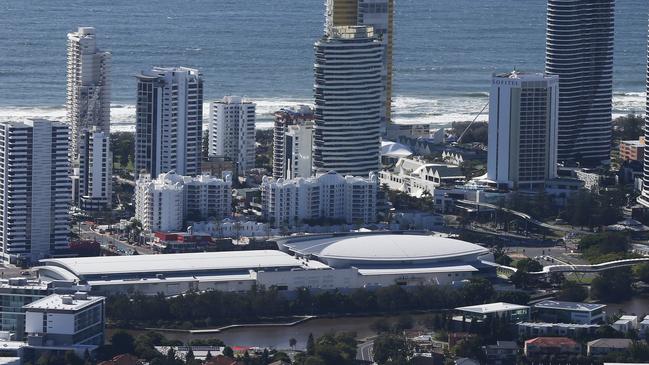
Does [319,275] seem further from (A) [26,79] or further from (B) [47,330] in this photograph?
(A) [26,79]

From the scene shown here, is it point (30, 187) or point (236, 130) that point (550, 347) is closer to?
point (30, 187)

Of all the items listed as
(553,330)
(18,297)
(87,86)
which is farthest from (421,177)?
(18,297)

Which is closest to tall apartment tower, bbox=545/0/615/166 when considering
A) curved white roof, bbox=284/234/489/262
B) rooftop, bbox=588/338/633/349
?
curved white roof, bbox=284/234/489/262

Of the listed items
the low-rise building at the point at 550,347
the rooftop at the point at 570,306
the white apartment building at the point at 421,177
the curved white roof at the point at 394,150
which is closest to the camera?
the low-rise building at the point at 550,347

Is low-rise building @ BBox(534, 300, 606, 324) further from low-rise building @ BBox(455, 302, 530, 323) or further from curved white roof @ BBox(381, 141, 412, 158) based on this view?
curved white roof @ BBox(381, 141, 412, 158)

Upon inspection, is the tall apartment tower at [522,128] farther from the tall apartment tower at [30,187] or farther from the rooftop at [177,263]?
the tall apartment tower at [30,187]

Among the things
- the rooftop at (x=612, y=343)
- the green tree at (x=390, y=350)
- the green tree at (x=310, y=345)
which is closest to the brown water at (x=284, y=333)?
the green tree at (x=310, y=345)

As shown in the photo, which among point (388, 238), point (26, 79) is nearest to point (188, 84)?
point (388, 238)
